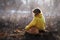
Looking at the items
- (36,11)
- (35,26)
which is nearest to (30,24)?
(35,26)

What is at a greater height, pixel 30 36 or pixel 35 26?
pixel 35 26

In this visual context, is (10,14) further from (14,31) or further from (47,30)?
(47,30)

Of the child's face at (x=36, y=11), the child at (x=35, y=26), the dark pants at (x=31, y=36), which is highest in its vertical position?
the child's face at (x=36, y=11)

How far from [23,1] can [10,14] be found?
0.79ft

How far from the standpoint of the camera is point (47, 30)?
2605 mm

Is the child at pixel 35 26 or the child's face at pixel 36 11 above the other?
the child's face at pixel 36 11

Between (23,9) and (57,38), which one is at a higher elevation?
(23,9)

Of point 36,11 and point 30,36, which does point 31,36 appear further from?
point 36,11

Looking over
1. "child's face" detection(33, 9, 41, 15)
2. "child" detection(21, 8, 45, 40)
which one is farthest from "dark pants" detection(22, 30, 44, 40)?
"child's face" detection(33, 9, 41, 15)

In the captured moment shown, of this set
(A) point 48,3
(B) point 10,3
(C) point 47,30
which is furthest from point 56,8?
(B) point 10,3

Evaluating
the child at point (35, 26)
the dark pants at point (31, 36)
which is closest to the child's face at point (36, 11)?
the child at point (35, 26)

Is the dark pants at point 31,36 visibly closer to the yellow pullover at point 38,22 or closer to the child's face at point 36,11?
the yellow pullover at point 38,22

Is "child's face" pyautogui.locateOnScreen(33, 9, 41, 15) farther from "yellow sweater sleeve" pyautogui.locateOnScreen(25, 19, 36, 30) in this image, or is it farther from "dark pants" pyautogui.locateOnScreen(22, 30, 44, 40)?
"dark pants" pyautogui.locateOnScreen(22, 30, 44, 40)

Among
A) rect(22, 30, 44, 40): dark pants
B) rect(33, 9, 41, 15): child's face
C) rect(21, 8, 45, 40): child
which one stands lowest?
rect(22, 30, 44, 40): dark pants
